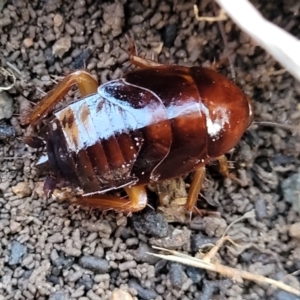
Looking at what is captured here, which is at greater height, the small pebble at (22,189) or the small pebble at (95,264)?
the small pebble at (22,189)

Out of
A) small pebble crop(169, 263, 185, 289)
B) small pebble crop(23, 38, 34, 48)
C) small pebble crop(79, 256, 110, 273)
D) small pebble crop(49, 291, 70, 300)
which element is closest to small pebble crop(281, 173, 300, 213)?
small pebble crop(169, 263, 185, 289)

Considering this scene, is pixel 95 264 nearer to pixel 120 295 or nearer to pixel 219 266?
pixel 120 295

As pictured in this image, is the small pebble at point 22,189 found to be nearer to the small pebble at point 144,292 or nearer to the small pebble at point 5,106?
the small pebble at point 5,106

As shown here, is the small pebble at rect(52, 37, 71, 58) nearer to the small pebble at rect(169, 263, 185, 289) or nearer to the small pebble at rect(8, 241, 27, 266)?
the small pebble at rect(8, 241, 27, 266)

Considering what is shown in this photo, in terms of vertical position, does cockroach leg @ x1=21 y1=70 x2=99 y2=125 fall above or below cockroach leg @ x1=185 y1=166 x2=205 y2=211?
above

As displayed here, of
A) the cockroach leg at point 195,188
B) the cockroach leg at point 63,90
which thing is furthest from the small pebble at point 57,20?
the cockroach leg at point 195,188

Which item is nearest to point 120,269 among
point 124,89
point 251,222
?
point 251,222
